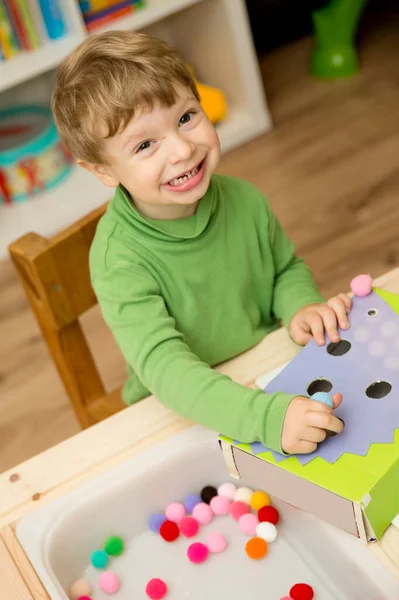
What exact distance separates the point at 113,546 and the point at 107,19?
1.72 metres

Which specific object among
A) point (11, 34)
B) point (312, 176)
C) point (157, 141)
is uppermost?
point (157, 141)

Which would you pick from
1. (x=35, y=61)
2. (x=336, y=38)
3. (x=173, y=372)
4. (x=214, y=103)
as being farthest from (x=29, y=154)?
(x=173, y=372)

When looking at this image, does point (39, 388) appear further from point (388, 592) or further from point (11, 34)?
point (388, 592)

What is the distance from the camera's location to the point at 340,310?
811 millimetres

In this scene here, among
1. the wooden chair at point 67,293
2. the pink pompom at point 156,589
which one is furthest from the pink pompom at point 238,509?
the wooden chair at point 67,293

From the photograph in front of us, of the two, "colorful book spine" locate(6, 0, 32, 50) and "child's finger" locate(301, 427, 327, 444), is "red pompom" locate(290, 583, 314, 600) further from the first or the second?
"colorful book spine" locate(6, 0, 32, 50)

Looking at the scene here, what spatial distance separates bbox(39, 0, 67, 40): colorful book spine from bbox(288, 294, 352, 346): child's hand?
59.4 inches

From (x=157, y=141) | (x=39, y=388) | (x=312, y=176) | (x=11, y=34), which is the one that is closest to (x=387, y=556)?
(x=157, y=141)

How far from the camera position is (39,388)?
1798 millimetres

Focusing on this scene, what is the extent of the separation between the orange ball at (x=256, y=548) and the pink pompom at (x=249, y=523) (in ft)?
0.07

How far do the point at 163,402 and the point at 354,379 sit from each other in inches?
8.0

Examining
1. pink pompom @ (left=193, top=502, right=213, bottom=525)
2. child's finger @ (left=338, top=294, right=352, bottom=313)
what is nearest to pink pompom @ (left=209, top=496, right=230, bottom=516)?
pink pompom @ (left=193, top=502, right=213, bottom=525)

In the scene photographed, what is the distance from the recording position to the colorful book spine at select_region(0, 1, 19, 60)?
6.76 feet

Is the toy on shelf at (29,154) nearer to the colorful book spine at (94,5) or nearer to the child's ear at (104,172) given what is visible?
the colorful book spine at (94,5)
